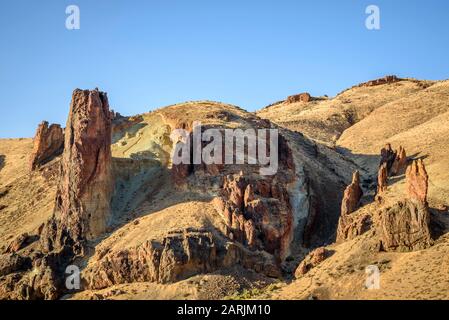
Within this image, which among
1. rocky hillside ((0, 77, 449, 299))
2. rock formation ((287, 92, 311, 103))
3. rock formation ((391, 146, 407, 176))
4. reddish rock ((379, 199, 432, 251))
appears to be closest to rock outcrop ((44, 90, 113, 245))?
rocky hillside ((0, 77, 449, 299))

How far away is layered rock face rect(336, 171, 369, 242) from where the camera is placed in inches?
2940

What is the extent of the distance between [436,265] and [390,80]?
408 ft

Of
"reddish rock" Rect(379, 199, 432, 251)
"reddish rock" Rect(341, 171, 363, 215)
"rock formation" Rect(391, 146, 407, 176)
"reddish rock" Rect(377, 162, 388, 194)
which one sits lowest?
"reddish rock" Rect(379, 199, 432, 251)

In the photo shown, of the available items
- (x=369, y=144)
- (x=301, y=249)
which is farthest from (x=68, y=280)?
(x=369, y=144)

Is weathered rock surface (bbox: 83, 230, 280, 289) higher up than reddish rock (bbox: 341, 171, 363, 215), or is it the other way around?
reddish rock (bbox: 341, 171, 363, 215)

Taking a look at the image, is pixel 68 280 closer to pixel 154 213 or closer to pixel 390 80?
pixel 154 213

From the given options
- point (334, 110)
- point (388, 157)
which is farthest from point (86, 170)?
point (334, 110)

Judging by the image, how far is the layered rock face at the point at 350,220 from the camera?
74688 mm

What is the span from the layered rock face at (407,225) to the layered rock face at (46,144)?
175 ft

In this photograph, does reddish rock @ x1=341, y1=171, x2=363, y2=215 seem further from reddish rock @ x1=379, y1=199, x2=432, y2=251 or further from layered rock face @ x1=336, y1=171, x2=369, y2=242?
reddish rock @ x1=379, y1=199, x2=432, y2=251

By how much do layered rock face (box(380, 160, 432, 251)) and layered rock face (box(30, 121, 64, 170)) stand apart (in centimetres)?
5332

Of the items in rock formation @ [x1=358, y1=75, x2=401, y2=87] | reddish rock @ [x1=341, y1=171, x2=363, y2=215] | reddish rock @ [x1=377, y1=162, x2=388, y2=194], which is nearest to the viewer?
reddish rock @ [x1=341, y1=171, x2=363, y2=215]

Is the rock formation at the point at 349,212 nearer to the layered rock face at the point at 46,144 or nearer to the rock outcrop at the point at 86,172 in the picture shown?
the rock outcrop at the point at 86,172

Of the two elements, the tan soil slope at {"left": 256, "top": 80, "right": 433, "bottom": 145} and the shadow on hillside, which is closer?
the shadow on hillside
